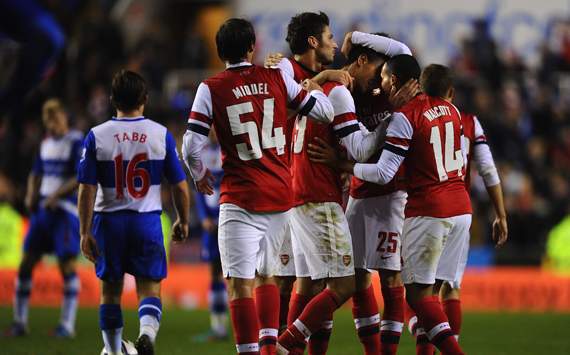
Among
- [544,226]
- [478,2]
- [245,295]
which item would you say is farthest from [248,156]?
[478,2]

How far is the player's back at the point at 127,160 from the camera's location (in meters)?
6.64

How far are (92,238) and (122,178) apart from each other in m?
0.44

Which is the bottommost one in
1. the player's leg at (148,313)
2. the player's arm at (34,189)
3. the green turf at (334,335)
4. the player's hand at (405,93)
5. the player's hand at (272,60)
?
the green turf at (334,335)

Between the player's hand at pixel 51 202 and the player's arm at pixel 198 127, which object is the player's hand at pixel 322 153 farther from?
Result: the player's hand at pixel 51 202

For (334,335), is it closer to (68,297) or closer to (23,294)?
(68,297)

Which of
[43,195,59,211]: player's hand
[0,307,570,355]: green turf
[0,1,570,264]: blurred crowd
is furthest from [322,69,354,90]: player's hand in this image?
[0,1,570,264]: blurred crowd

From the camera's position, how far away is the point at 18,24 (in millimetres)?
3182

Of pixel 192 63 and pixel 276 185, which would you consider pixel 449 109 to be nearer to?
pixel 276 185

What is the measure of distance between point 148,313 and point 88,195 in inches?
34.4

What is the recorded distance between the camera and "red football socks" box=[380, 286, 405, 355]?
22.5 ft

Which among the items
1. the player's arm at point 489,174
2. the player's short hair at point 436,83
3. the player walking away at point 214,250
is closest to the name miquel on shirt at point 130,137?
the player's short hair at point 436,83

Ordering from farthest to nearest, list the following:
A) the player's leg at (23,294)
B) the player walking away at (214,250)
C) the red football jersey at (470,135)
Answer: the player walking away at (214,250) < the player's leg at (23,294) < the red football jersey at (470,135)

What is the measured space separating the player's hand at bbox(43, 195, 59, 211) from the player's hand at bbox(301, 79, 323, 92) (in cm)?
491

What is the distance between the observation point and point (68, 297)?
10633mm
